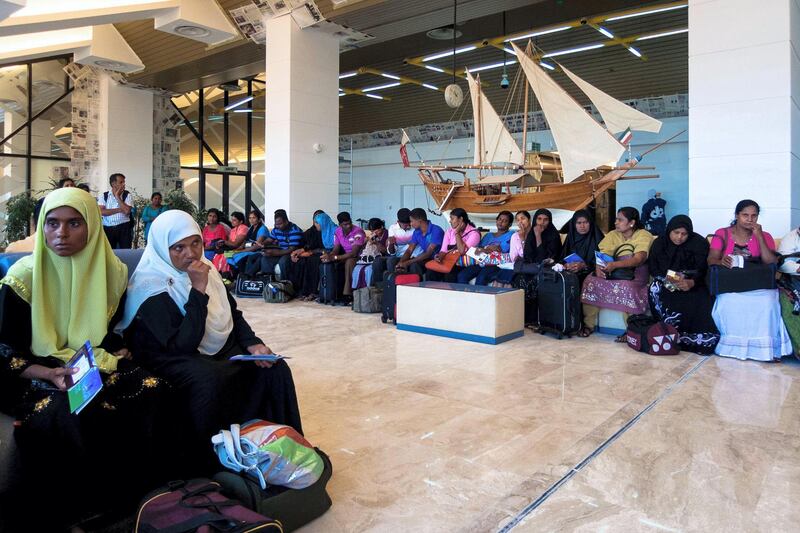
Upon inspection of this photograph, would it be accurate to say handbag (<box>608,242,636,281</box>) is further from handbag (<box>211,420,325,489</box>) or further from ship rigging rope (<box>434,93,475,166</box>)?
ship rigging rope (<box>434,93,475,166</box>)

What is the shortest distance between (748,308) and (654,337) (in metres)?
0.68

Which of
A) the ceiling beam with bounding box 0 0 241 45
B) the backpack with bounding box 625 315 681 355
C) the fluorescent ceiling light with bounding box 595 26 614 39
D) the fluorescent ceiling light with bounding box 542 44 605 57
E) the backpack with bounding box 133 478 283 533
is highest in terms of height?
the fluorescent ceiling light with bounding box 542 44 605 57

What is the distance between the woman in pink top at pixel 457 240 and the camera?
20.0 feet

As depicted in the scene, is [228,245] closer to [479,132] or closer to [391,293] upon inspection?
[391,293]

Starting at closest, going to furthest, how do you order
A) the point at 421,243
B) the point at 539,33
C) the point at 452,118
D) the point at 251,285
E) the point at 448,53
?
the point at 421,243 < the point at 251,285 < the point at 539,33 < the point at 448,53 < the point at 452,118

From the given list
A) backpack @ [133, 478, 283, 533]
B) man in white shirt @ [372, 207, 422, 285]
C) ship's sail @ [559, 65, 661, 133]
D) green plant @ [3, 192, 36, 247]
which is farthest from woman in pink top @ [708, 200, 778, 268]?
green plant @ [3, 192, 36, 247]

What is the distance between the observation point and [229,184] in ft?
45.0

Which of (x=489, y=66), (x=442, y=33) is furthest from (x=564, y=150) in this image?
(x=489, y=66)

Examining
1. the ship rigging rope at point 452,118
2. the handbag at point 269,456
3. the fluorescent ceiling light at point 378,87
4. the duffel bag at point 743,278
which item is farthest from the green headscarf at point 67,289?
the ship rigging rope at point 452,118

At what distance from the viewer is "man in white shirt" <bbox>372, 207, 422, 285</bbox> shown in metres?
6.71

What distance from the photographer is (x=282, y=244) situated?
791 centimetres

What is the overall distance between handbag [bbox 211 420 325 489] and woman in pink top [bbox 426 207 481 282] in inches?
170

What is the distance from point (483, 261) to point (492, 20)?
191 inches

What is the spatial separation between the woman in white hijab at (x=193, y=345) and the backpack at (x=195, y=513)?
27cm
